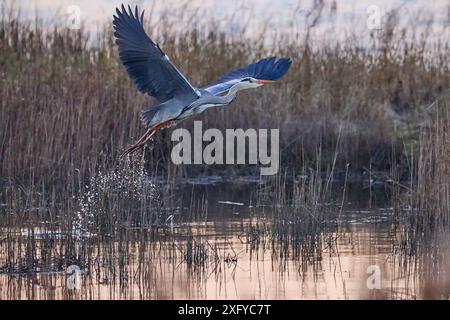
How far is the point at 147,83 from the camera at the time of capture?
8.61m

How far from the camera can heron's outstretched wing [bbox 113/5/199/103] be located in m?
8.02

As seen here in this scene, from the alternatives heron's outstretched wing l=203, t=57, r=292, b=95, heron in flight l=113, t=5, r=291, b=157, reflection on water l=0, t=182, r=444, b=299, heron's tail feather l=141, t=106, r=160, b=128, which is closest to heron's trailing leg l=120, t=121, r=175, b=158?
heron in flight l=113, t=5, r=291, b=157

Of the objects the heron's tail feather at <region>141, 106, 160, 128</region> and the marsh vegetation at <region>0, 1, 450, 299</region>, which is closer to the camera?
the marsh vegetation at <region>0, 1, 450, 299</region>

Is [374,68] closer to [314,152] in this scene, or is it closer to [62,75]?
[314,152]

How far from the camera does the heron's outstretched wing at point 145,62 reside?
8.02m

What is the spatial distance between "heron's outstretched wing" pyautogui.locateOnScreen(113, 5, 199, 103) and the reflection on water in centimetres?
105

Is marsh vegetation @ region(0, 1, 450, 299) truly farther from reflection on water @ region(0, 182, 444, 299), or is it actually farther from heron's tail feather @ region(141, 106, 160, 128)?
heron's tail feather @ region(141, 106, 160, 128)

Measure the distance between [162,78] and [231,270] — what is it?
186cm

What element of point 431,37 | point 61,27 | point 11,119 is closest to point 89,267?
point 11,119

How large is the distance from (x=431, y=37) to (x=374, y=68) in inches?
53.5

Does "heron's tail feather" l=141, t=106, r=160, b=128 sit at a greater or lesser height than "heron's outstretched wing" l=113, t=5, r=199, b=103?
lesser

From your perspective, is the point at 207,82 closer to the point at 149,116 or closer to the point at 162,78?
the point at 149,116

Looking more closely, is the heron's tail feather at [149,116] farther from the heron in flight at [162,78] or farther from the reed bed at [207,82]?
the reed bed at [207,82]

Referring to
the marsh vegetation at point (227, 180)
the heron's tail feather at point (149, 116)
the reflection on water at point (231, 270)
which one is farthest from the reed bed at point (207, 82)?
the reflection on water at point (231, 270)
